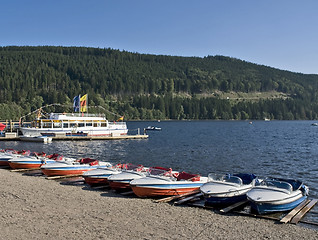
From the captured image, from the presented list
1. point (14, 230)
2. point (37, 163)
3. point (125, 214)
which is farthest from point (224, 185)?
point (37, 163)

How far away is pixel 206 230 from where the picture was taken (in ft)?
45.7

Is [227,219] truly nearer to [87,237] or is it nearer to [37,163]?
[87,237]

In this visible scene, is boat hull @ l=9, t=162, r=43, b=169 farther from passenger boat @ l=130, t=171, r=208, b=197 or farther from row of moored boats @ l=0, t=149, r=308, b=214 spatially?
passenger boat @ l=130, t=171, r=208, b=197

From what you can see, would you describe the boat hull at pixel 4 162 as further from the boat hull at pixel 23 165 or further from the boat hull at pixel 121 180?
the boat hull at pixel 121 180

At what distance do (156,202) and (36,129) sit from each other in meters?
61.4

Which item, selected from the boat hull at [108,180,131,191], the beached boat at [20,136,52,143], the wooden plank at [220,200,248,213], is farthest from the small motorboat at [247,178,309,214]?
the beached boat at [20,136,52,143]

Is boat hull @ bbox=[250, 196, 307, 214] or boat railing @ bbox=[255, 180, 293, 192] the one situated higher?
boat railing @ bbox=[255, 180, 293, 192]

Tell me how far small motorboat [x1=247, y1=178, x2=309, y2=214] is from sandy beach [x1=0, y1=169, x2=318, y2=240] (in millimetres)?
924

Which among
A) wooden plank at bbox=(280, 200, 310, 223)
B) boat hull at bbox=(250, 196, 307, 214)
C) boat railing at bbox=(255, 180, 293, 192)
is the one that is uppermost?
boat railing at bbox=(255, 180, 293, 192)

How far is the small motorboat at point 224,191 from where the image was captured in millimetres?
17875

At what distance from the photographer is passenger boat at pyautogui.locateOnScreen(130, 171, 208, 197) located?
63.7ft

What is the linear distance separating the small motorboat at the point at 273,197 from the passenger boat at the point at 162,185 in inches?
160

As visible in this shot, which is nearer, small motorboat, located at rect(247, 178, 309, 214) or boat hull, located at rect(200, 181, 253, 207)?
small motorboat, located at rect(247, 178, 309, 214)

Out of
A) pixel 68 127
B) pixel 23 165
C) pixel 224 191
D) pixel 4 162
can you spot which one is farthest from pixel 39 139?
pixel 224 191
